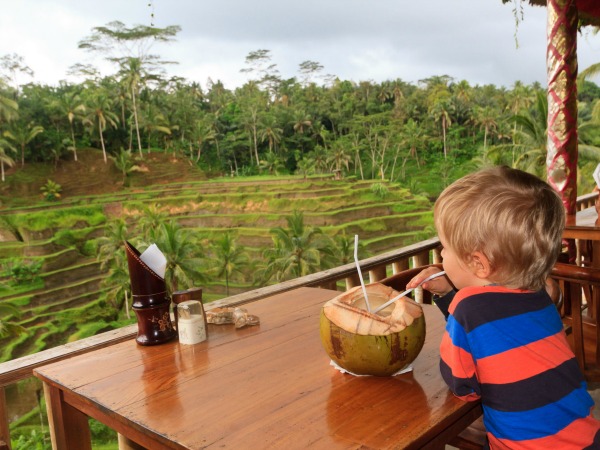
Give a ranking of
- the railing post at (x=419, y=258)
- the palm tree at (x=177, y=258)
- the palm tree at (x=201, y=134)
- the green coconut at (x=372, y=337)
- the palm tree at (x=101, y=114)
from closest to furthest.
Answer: the green coconut at (x=372, y=337) < the railing post at (x=419, y=258) < the palm tree at (x=177, y=258) < the palm tree at (x=101, y=114) < the palm tree at (x=201, y=134)

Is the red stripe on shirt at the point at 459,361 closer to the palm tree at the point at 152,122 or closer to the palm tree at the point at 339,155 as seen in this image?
the palm tree at the point at 339,155

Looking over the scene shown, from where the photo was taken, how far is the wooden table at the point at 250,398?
66 centimetres

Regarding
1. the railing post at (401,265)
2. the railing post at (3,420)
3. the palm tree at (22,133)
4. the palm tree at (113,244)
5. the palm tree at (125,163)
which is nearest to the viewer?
the railing post at (3,420)

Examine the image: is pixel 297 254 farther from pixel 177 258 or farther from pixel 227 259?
pixel 177 258

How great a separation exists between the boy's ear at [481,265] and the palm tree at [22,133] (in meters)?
32.1

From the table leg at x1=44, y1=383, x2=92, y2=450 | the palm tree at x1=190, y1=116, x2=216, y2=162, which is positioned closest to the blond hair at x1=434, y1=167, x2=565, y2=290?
the table leg at x1=44, y1=383, x2=92, y2=450


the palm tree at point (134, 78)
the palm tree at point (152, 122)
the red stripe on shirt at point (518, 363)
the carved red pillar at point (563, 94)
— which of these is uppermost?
the palm tree at point (134, 78)

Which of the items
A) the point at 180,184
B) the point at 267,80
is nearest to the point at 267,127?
the point at 180,184

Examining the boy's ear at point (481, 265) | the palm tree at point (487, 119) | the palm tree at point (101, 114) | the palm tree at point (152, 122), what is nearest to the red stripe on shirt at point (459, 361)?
the boy's ear at point (481, 265)

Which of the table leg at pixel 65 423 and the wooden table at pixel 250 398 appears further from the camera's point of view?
the table leg at pixel 65 423

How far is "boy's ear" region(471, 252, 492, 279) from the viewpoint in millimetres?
748

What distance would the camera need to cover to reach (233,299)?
61.4 inches

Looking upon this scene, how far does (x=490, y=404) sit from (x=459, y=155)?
1478 inches

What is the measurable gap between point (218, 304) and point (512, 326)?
2.97ft
